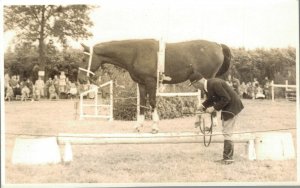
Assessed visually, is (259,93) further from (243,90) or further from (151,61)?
(151,61)

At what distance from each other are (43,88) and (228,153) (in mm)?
2204

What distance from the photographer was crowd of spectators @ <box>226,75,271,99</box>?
562 cm

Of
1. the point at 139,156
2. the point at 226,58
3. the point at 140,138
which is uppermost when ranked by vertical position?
the point at 226,58

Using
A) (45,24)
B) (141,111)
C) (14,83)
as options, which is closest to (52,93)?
(14,83)

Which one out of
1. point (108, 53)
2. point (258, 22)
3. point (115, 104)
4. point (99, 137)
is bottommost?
point (99, 137)

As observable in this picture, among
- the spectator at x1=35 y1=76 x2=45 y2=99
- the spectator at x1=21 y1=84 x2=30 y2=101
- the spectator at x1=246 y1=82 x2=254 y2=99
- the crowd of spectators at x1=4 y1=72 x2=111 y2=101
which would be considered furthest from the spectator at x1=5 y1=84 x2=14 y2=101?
the spectator at x1=246 y1=82 x2=254 y2=99

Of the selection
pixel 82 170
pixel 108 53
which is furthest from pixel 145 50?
pixel 82 170

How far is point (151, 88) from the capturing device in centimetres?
562

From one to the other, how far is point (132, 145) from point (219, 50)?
146cm

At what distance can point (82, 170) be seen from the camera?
5484mm

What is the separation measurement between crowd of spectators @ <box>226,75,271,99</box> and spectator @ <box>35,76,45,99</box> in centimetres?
209

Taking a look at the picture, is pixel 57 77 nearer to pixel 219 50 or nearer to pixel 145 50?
pixel 145 50

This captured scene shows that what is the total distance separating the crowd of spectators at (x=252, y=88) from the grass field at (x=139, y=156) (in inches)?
3.2

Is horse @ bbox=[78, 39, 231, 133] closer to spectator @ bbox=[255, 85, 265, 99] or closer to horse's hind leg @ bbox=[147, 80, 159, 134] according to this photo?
horse's hind leg @ bbox=[147, 80, 159, 134]
